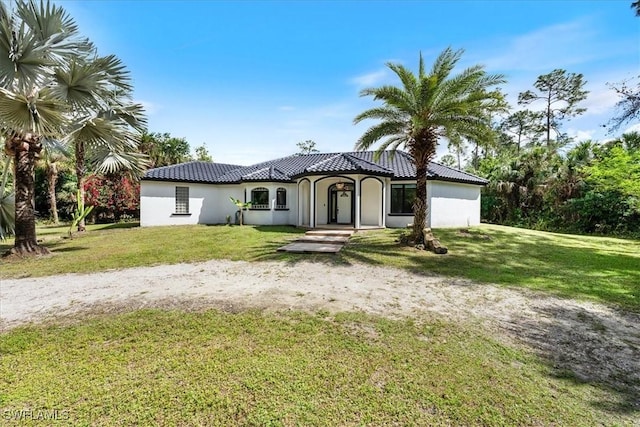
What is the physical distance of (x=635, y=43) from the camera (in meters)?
12.3

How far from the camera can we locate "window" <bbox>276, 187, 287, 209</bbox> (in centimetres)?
2052

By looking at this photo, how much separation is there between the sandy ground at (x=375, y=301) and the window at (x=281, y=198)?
1160cm

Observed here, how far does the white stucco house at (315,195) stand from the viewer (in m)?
18.3

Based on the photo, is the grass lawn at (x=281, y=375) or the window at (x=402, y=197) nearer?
the grass lawn at (x=281, y=375)

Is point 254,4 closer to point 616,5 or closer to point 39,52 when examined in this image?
point 39,52

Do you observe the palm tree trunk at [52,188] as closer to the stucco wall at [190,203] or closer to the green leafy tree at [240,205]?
the stucco wall at [190,203]

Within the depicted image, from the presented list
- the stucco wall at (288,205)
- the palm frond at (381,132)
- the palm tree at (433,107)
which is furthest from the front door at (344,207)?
the palm tree at (433,107)

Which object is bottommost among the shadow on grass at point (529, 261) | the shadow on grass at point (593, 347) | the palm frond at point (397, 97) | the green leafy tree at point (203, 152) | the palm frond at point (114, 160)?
the shadow on grass at point (593, 347)

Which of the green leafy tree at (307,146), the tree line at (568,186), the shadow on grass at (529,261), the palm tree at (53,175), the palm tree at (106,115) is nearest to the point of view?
the shadow on grass at (529,261)

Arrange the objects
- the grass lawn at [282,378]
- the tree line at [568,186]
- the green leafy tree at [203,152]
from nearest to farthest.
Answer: the grass lawn at [282,378] → the tree line at [568,186] → the green leafy tree at [203,152]

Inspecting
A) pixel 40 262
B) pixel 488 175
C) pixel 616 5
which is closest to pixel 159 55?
pixel 40 262

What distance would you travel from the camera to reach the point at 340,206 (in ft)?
70.3

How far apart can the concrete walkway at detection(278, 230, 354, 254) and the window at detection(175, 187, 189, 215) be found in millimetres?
10609

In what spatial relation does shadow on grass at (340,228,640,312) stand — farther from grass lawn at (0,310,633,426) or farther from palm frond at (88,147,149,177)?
palm frond at (88,147,149,177)
